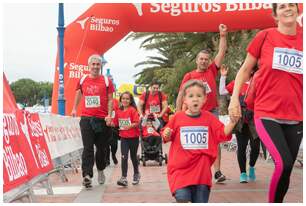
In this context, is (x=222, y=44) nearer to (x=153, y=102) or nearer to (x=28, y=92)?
(x=153, y=102)

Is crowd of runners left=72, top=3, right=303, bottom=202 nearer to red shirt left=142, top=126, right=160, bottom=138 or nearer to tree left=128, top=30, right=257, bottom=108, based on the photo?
red shirt left=142, top=126, right=160, bottom=138

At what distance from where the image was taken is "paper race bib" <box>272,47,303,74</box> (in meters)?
4.56

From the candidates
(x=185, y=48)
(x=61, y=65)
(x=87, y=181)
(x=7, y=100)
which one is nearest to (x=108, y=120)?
(x=87, y=181)

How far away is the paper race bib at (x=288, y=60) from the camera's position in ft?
15.0

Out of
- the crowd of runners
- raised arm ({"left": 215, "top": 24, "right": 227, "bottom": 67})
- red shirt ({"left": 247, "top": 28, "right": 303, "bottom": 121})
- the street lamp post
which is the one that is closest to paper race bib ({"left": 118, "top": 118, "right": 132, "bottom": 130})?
raised arm ({"left": 215, "top": 24, "right": 227, "bottom": 67})

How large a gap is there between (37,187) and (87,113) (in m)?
1.28

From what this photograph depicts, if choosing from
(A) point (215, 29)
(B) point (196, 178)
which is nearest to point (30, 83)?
(A) point (215, 29)

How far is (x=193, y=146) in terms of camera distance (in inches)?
190

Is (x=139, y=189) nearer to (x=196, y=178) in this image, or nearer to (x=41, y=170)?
(x=41, y=170)

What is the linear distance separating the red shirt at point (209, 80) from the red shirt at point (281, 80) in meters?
3.06

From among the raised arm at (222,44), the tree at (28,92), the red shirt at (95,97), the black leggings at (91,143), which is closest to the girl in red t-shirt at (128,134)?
the black leggings at (91,143)

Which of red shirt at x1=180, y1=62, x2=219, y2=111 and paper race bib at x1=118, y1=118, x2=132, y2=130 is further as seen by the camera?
paper race bib at x1=118, y1=118, x2=132, y2=130

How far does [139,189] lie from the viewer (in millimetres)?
7832

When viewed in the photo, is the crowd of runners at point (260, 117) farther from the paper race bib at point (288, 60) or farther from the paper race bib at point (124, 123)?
the paper race bib at point (124, 123)
